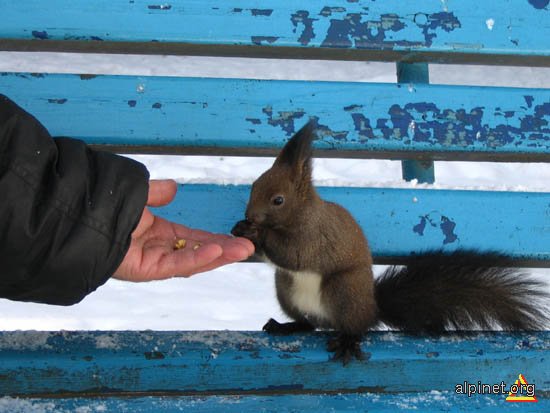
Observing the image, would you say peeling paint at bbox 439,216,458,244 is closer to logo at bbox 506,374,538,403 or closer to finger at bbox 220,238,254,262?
logo at bbox 506,374,538,403

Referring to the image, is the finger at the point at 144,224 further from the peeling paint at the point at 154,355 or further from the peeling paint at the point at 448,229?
the peeling paint at the point at 448,229

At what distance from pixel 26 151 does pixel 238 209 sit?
891 mm

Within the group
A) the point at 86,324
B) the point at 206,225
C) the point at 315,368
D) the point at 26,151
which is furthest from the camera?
the point at 86,324

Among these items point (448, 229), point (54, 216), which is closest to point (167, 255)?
point (54, 216)

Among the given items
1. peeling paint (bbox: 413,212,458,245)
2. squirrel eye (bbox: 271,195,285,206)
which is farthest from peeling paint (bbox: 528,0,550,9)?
squirrel eye (bbox: 271,195,285,206)

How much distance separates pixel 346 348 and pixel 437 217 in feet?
2.23

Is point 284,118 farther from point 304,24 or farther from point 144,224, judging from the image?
point 144,224

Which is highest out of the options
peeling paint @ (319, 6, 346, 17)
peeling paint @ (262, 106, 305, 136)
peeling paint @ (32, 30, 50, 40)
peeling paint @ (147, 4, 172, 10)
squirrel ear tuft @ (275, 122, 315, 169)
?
peeling paint @ (147, 4, 172, 10)

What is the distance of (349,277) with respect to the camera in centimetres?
187

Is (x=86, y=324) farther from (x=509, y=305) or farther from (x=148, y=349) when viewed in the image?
(x=509, y=305)

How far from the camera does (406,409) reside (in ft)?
4.95

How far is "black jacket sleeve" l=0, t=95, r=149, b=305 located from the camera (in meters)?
1.35

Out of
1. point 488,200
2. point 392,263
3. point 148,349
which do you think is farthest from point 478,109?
point 148,349

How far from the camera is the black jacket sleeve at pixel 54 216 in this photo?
53.2 inches
